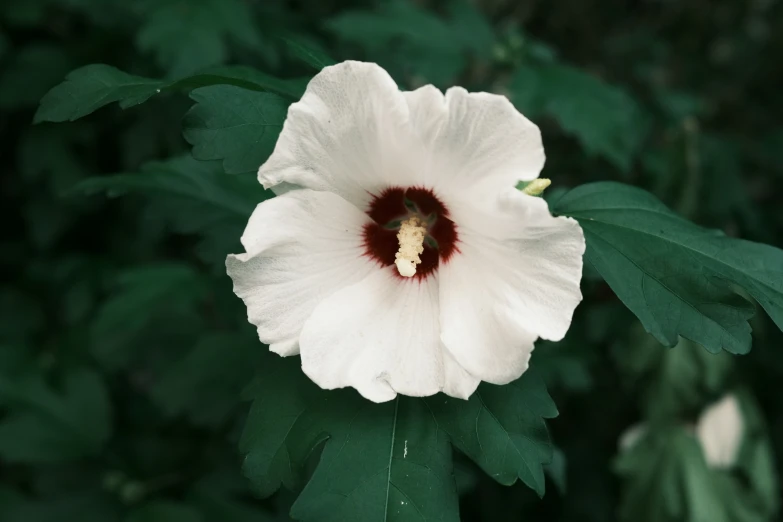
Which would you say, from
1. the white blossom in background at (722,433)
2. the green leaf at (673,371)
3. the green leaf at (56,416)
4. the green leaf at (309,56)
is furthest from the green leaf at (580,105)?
the green leaf at (56,416)

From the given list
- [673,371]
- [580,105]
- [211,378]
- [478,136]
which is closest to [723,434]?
[673,371]

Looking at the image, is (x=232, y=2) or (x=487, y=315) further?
(x=232, y=2)

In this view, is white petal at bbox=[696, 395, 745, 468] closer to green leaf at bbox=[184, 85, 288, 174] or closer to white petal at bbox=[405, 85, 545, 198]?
white petal at bbox=[405, 85, 545, 198]

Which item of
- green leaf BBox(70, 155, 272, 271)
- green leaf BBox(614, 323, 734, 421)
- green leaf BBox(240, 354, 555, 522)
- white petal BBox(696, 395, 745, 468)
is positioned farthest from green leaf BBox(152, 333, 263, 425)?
white petal BBox(696, 395, 745, 468)

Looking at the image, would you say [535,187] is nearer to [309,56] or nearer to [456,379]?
[456,379]

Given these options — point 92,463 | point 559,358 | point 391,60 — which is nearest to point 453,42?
point 391,60

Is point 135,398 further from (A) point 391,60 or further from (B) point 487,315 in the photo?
(B) point 487,315
